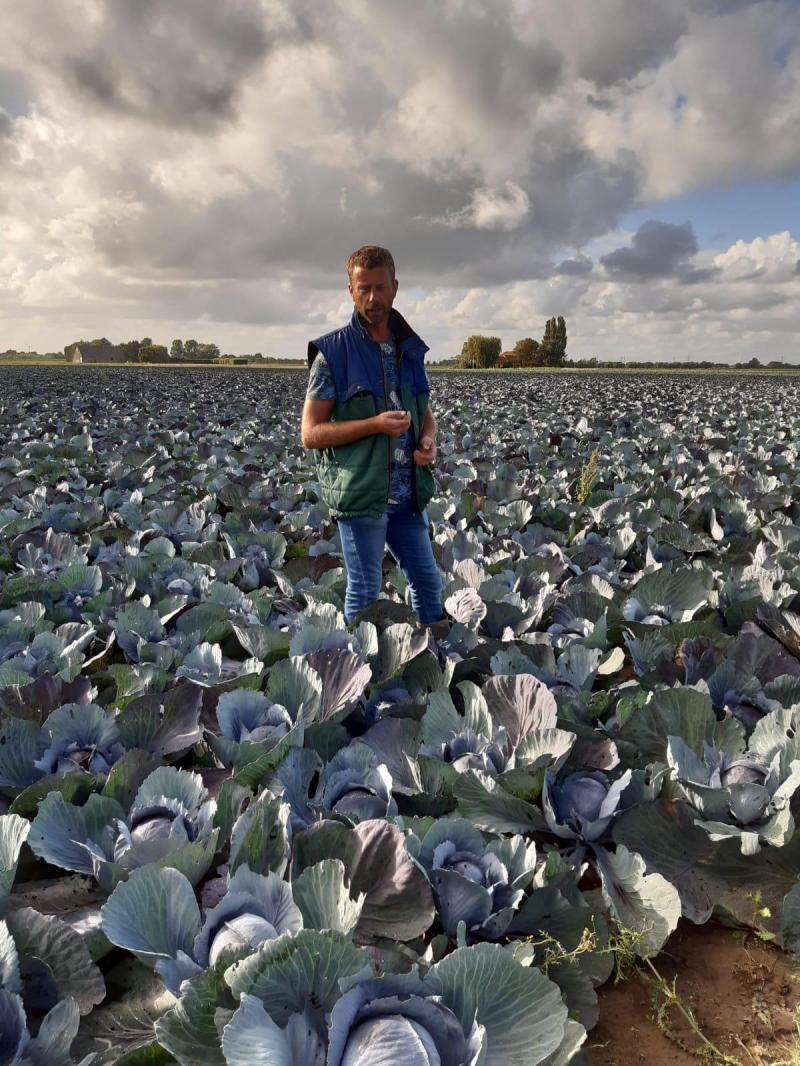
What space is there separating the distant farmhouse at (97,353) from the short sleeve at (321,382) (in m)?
87.9

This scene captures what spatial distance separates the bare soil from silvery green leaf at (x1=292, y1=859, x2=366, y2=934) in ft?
2.20

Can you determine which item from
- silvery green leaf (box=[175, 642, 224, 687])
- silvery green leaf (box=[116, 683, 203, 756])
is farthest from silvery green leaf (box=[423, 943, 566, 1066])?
silvery green leaf (box=[175, 642, 224, 687])

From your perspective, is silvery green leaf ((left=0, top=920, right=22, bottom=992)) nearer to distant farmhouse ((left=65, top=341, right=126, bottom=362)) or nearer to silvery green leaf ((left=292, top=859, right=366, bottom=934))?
silvery green leaf ((left=292, top=859, right=366, bottom=934))

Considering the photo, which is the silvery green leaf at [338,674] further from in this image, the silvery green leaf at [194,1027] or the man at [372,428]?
the silvery green leaf at [194,1027]

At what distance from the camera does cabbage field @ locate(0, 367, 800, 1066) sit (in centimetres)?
132

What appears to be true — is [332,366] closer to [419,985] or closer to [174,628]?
[174,628]

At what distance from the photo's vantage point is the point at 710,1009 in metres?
1.74

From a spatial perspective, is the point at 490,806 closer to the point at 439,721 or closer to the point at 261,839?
the point at 439,721

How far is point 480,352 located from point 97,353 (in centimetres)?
4580

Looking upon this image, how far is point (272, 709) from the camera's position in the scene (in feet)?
7.63

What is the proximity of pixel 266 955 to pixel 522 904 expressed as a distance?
78cm

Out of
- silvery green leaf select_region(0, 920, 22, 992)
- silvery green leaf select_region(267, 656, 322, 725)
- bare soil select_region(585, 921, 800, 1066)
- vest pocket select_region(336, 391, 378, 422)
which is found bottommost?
bare soil select_region(585, 921, 800, 1066)

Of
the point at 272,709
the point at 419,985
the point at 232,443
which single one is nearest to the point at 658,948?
the point at 419,985

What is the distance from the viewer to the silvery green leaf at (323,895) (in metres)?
1.53
